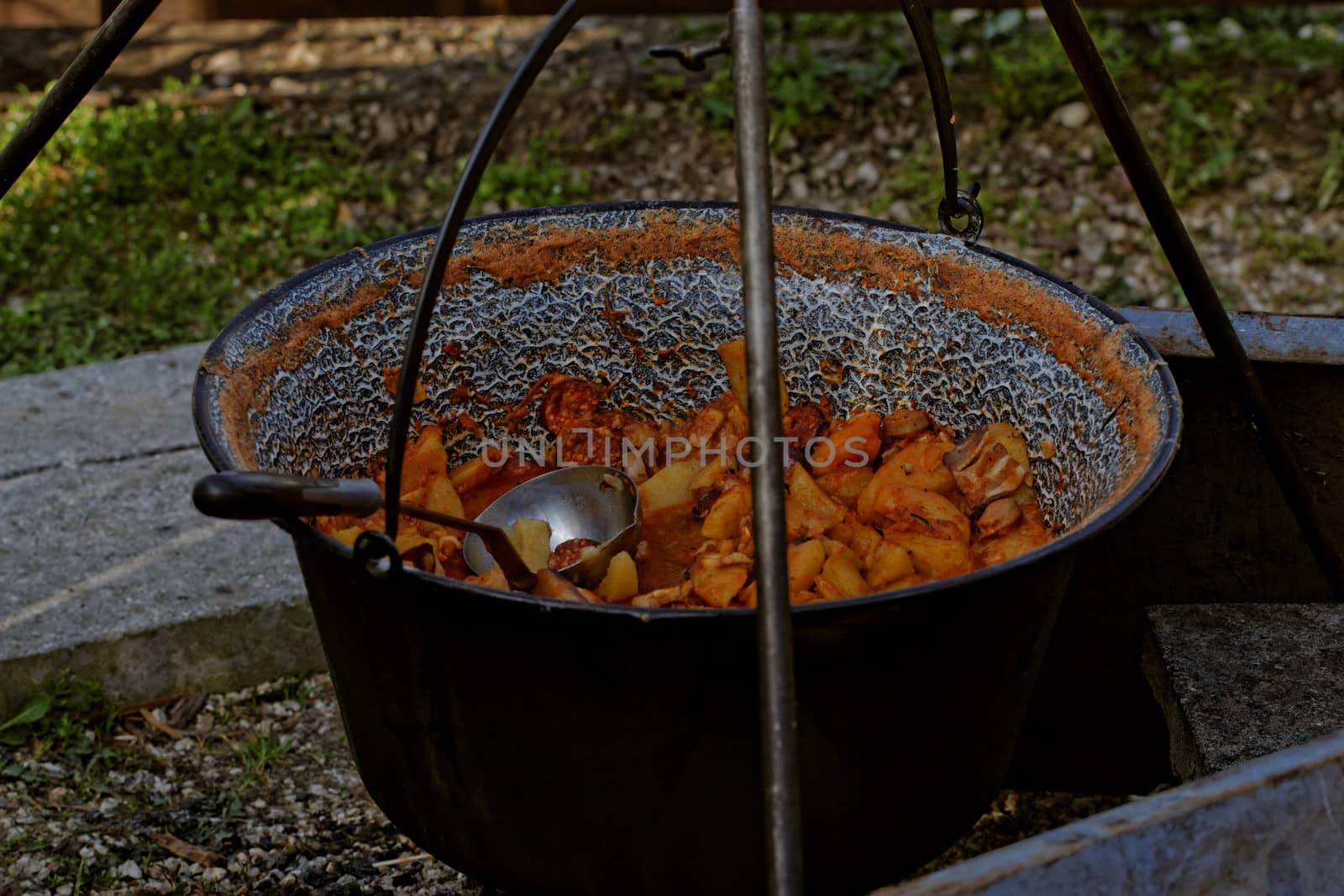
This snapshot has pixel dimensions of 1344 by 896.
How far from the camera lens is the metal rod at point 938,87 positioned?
190 centimetres

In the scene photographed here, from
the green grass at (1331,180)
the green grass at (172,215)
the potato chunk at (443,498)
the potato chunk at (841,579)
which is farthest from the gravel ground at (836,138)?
the potato chunk at (841,579)

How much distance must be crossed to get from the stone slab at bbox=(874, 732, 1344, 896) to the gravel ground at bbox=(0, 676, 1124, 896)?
1.17 meters

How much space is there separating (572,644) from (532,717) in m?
0.15

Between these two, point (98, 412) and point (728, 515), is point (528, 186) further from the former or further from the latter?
point (728, 515)

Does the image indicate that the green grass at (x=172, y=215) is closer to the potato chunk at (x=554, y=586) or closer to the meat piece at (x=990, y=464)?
the potato chunk at (x=554, y=586)

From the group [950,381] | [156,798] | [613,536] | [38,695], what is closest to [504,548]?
[613,536]

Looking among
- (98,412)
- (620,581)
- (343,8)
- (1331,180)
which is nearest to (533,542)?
(620,581)

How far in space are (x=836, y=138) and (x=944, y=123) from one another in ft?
10.7

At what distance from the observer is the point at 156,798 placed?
101 inches

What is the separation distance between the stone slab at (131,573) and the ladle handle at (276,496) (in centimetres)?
145

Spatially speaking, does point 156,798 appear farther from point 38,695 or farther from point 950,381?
point 950,381

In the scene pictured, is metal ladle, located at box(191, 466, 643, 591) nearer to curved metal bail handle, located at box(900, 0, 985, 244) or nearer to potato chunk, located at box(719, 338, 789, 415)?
potato chunk, located at box(719, 338, 789, 415)

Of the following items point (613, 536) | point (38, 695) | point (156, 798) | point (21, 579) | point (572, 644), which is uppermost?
point (572, 644)

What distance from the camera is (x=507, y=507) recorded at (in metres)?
2.23
